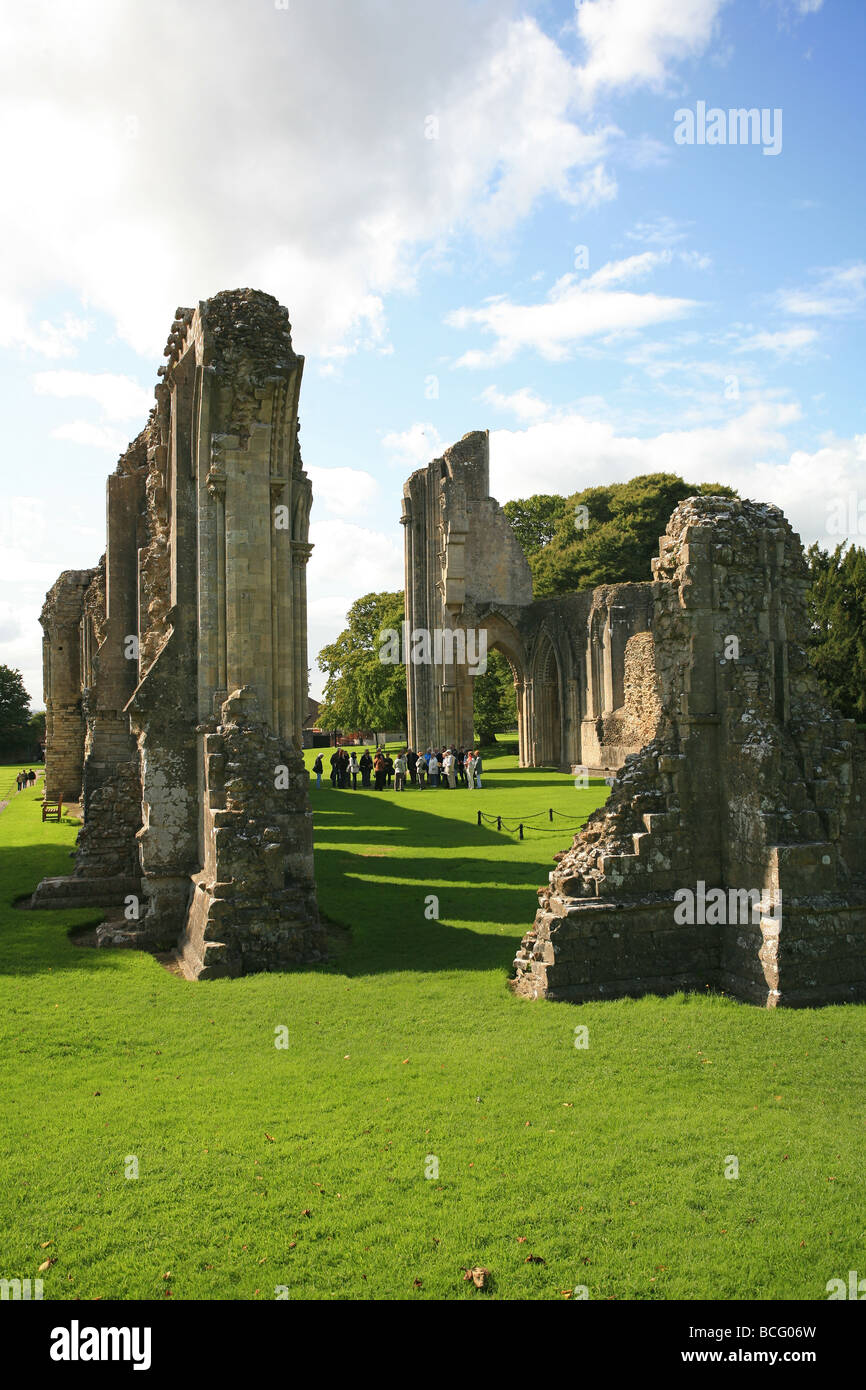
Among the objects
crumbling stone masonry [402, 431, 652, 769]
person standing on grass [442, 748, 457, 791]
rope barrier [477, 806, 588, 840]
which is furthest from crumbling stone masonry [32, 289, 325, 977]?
crumbling stone masonry [402, 431, 652, 769]

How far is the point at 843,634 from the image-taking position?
36.7 m

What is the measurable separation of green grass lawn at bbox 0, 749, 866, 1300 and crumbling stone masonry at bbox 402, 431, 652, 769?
1136 inches

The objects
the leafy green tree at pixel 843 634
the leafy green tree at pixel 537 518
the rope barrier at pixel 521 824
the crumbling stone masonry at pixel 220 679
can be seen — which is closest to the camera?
the crumbling stone masonry at pixel 220 679

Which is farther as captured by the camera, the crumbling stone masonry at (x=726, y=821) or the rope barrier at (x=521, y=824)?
the rope barrier at (x=521, y=824)

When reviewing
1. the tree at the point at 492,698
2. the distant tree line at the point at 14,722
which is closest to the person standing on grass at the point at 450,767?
the tree at the point at 492,698

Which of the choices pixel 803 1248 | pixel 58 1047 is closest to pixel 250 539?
pixel 58 1047

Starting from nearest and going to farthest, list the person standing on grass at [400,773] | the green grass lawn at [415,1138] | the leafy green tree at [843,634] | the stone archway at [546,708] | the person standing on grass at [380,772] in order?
the green grass lawn at [415,1138]
the person standing on grass at [380,772]
the person standing on grass at [400,773]
the leafy green tree at [843,634]
the stone archway at [546,708]

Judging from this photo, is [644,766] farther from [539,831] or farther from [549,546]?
[549,546]

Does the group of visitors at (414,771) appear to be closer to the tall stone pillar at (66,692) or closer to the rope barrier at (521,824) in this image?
the tall stone pillar at (66,692)

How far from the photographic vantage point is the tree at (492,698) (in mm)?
50812

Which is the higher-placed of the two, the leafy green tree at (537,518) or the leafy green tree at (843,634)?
the leafy green tree at (537,518)

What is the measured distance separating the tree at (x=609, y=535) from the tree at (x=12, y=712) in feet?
121

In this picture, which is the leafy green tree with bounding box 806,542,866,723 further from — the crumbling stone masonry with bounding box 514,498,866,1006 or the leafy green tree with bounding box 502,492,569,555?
the crumbling stone masonry with bounding box 514,498,866,1006

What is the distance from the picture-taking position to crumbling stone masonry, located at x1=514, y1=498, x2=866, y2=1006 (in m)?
8.27
